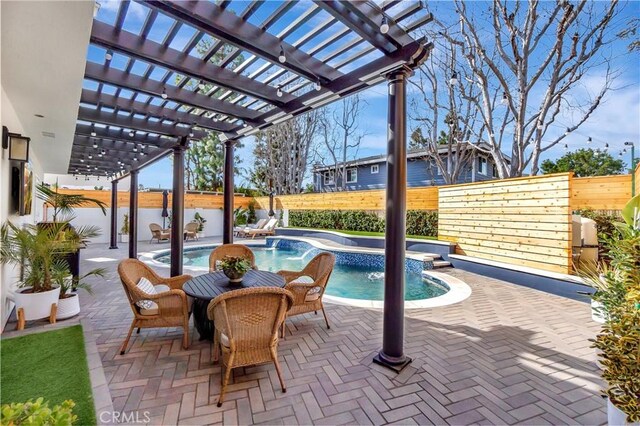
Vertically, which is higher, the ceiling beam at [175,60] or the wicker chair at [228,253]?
the ceiling beam at [175,60]

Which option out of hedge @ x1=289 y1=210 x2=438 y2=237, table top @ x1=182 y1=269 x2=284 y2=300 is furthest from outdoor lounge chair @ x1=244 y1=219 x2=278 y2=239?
table top @ x1=182 y1=269 x2=284 y2=300

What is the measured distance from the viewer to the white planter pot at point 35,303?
3627 mm

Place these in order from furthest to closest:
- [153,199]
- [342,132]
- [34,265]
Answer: [342,132] < [153,199] < [34,265]

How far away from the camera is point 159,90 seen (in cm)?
362

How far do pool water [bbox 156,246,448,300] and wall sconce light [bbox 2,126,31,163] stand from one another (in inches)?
209

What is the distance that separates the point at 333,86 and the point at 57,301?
4.50m

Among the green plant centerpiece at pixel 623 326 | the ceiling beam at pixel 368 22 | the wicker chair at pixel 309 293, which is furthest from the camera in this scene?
the wicker chair at pixel 309 293

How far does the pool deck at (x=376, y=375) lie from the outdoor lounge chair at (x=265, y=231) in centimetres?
1021

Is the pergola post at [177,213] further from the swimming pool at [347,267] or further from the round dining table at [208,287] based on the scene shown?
the round dining table at [208,287]

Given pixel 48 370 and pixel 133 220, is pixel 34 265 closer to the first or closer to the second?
pixel 48 370

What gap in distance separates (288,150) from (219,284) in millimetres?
17212

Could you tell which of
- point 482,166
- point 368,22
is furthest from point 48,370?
point 482,166

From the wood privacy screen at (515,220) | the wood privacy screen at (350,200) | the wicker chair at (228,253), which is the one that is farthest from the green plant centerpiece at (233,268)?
the wood privacy screen at (350,200)

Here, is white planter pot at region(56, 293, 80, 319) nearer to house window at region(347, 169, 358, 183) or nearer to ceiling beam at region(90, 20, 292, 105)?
ceiling beam at region(90, 20, 292, 105)
